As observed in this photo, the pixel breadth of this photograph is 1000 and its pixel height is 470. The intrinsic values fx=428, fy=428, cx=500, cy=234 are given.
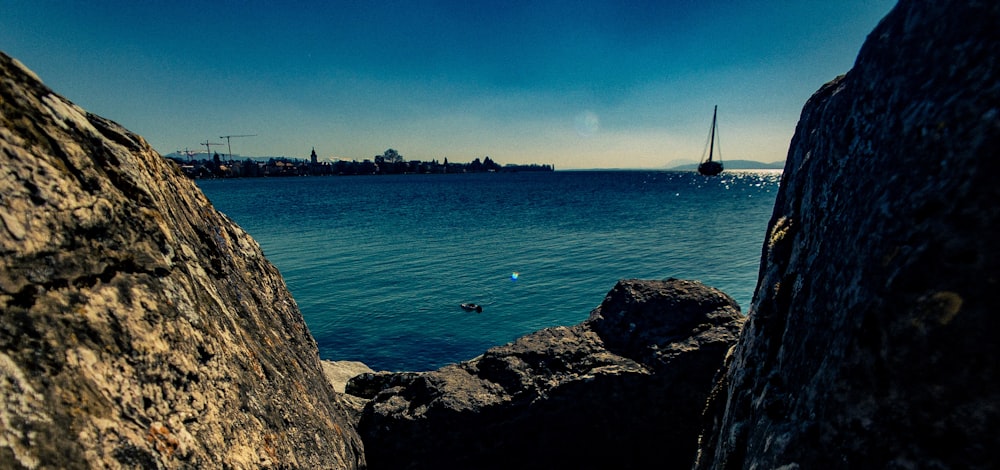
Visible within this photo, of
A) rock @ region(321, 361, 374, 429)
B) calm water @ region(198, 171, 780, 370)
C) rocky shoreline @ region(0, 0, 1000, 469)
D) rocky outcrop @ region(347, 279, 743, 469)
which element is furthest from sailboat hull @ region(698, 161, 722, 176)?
rocky shoreline @ region(0, 0, 1000, 469)

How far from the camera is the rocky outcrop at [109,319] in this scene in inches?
75.7

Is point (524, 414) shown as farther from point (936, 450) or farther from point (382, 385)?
point (936, 450)

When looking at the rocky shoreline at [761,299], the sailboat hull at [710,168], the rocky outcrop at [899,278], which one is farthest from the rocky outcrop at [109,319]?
the sailboat hull at [710,168]

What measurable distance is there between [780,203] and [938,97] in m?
2.34

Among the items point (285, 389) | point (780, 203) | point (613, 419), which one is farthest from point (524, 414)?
point (780, 203)

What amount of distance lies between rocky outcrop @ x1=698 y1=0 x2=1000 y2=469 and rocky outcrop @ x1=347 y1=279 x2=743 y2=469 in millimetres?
3412

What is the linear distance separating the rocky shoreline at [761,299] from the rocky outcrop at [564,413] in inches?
84.1

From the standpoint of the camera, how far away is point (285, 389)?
12.8ft

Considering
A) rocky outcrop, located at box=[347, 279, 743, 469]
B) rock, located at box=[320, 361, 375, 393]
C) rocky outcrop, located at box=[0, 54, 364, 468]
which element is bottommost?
rock, located at box=[320, 361, 375, 393]

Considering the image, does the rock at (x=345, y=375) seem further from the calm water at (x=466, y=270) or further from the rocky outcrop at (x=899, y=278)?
the rocky outcrop at (x=899, y=278)

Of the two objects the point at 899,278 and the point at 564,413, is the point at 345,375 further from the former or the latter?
the point at 899,278

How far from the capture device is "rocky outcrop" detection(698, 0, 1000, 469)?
169cm

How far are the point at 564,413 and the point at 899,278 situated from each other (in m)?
5.38

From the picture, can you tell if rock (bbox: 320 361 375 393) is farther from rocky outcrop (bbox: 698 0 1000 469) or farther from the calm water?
rocky outcrop (bbox: 698 0 1000 469)
